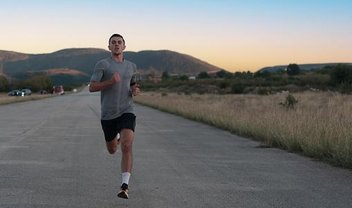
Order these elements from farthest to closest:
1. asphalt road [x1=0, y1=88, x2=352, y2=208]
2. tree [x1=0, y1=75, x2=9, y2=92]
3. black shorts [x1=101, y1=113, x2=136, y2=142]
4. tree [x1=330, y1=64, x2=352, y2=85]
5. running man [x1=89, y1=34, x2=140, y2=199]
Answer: tree [x1=0, y1=75, x2=9, y2=92]
tree [x1=330, y1=64, x2=352, y2=85]
black shorts [x1=101, y1=113, x2=136, y2=142]
running man [x1=89, y1=34, x2=140, y2=199]
asphalt road [x1=0, y1=88, x2=352, y2=208]

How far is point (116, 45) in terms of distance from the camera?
7.63 m

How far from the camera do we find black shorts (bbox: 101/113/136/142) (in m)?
7.70

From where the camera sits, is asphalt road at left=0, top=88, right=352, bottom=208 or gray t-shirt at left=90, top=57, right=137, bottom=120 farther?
gray t-shirt at left=90, top=57, right=137, bottom=120

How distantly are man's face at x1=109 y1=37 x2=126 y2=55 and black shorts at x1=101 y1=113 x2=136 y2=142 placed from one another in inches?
33.2

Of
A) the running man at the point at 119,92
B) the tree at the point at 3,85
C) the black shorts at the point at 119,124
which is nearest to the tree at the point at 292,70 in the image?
the tree at the point at 3,85

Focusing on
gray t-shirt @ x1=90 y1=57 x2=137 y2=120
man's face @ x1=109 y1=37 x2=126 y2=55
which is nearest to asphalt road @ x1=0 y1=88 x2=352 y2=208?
gray t-shirt @ x1=90 y1=57 x2=137 y2=120

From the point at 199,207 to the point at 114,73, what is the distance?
2.05 m

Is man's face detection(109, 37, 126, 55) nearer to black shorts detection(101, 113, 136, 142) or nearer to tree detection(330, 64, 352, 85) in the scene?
black shorts detection(101, 113, 136, 142)

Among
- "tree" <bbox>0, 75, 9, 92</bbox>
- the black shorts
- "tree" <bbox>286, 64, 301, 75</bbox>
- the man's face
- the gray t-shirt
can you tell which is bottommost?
"tree" <bbox>0, 75, 9, 92</bbox>

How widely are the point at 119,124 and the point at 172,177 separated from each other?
1.95m

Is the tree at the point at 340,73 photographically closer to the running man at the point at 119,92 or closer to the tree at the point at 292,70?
the running man at the point at 119,92

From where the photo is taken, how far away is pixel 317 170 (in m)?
10.1

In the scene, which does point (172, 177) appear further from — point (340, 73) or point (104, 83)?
point (340, 73)

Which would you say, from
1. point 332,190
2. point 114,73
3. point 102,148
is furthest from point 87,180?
point 102,148
